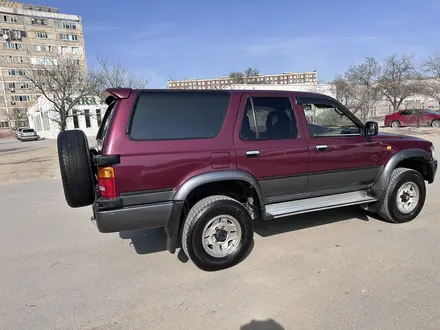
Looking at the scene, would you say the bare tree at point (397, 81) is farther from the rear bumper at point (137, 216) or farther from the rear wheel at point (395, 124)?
the rear bumper at point (137, 216)

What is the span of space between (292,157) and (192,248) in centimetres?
165

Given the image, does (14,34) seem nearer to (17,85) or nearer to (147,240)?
(17,85)

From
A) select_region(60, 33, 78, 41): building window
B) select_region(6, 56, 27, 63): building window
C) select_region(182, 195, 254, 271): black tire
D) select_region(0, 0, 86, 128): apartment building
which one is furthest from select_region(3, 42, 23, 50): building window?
select_region(182, 195, 254, 271): black tire

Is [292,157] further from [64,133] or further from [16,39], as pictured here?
[16,39]

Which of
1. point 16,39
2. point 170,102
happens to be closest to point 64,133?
point 170,102

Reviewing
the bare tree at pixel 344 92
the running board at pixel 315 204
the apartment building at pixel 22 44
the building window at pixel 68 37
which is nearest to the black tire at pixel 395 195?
the running board at pixel 315 204

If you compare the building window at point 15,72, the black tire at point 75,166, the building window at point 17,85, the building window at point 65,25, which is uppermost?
the building window at point 65,25

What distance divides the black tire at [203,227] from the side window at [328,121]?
1.56 metres

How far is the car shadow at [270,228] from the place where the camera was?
3.98 meters

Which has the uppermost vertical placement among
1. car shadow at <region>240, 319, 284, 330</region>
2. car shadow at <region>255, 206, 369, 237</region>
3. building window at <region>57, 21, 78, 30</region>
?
building window at <region>57, 21, 78, 30</region>

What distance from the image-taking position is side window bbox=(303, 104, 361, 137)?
157 inches

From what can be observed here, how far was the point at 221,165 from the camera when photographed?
3.32 m

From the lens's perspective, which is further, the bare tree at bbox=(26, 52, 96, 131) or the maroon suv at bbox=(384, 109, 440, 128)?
the maroon suv at bbox=(384, 109, 440, 128)

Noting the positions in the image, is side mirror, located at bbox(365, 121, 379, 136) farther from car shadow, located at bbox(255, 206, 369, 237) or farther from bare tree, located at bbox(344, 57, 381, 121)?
bare tree, located at bbox(344, 57, 381, 121)
